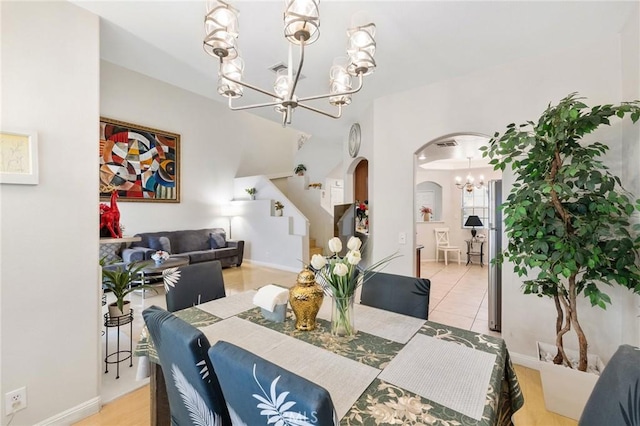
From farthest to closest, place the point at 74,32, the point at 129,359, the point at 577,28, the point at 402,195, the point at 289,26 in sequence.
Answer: the point at 402,195 < the point at 129,359 < the point at 577,28 < the point at 74,32 < the point at 289,26

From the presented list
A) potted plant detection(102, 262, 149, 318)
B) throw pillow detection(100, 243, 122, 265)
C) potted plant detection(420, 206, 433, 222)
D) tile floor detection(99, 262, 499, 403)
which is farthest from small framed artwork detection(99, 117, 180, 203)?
potted plant detection(420, 206, 433, 222)

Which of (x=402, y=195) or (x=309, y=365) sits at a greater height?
(x=402, y=195)

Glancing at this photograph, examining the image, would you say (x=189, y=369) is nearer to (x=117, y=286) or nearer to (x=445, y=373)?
(x=445, y=373)

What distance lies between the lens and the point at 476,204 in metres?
7.34

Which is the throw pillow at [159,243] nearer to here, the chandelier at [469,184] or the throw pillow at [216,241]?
the throw pillow at [216,241]

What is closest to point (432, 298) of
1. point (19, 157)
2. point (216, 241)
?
point (19, 157)

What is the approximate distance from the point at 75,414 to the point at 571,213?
345cm

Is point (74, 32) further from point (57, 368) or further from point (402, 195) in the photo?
point (402, 195)

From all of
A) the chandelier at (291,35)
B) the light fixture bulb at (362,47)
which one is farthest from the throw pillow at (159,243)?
the light fixture bulb at (362,47)

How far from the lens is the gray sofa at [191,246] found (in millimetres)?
5025

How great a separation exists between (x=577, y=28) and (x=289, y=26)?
2.19 metres

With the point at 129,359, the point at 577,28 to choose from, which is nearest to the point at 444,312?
the point at 577,28

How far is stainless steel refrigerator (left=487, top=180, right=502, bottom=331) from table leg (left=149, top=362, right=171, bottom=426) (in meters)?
3.06

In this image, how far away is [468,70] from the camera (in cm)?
255
